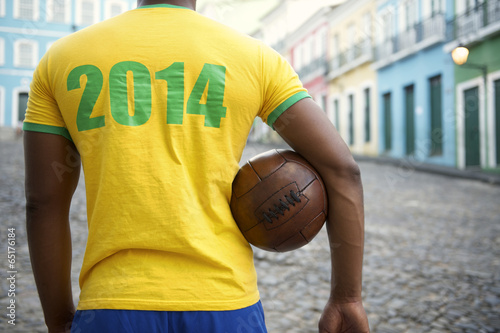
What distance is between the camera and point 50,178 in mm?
1352

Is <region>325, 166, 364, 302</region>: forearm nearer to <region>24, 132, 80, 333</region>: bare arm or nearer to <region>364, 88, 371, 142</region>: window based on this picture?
<region>24, 132, 80, 333</region>: bare arm

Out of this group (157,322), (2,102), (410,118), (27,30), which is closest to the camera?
(157,322)

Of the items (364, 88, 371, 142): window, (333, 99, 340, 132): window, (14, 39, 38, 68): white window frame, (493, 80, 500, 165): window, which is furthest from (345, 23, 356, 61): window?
(14, 39, 38, 68): white window frame

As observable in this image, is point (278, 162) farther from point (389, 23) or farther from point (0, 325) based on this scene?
point (389, 23)

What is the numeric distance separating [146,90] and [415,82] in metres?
19.8

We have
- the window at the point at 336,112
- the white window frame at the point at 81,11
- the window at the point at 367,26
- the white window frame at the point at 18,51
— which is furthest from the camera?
the white window frame at the point at 18,51

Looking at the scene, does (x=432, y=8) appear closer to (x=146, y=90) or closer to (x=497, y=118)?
(x=497, y=118)

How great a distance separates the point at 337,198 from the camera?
1342 millimetres

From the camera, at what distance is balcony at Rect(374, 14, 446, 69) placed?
1767 cm

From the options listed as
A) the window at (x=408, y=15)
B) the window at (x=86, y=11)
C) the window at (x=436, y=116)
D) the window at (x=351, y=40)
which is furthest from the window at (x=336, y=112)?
the window at (x=86, y=11)

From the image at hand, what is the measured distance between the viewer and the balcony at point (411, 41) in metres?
17.7

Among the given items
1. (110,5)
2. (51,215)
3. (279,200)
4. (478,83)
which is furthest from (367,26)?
A: (51,215)

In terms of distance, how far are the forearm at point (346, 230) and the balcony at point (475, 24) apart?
15.8 meters

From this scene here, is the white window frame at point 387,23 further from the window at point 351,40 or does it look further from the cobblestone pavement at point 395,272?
the cobblestone pavement at point 395,272
